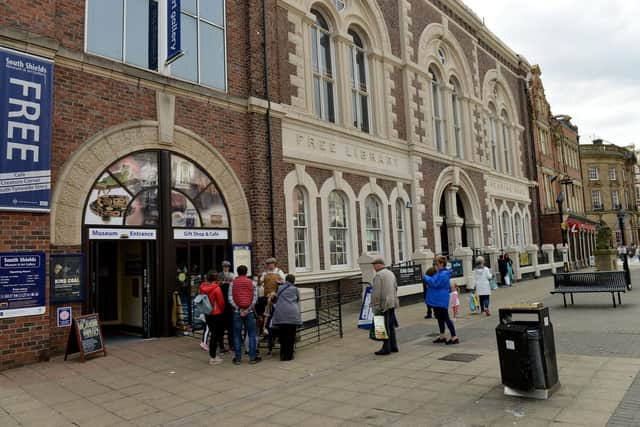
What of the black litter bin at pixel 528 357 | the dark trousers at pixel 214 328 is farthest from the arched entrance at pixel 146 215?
the black litter bin at pixel 528 357

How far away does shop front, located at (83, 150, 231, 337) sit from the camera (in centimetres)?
988

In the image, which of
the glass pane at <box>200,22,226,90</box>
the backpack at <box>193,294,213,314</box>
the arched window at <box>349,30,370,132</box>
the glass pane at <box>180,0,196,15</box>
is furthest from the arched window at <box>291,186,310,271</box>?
the backpack at <box>193,294,213,314</box>

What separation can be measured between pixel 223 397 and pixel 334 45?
13390 millimetres

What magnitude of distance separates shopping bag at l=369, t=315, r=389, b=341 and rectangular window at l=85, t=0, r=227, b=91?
24.0ft

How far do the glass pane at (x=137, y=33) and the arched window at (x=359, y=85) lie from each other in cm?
813

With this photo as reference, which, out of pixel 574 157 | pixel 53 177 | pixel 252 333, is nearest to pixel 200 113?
pixel 53 177

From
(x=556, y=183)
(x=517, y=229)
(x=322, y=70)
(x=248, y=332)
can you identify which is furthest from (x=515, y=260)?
(x=248, y=332)

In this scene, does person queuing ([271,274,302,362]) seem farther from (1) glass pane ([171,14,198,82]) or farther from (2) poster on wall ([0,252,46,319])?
(1) glass pane ([171,14,198,82])

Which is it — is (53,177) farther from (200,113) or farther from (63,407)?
(63,407)

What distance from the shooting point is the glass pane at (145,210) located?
10211mm

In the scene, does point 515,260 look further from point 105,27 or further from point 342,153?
point 105,27

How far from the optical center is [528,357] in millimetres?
5500

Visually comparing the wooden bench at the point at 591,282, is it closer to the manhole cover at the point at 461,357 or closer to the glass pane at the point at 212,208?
the manhole cover at the point at 461,357

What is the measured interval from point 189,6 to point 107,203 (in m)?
5.52
